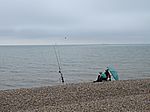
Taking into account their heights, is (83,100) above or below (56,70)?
below

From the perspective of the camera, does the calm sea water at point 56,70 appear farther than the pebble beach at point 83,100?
Yes

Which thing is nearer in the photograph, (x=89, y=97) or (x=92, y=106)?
(x=92, y=106)

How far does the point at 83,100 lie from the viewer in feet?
41.7

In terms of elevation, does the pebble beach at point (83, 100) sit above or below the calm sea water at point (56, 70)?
below

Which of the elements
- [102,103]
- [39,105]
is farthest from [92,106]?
[39,105]

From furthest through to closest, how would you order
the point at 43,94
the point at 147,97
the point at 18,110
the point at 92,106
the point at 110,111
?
the point at 43,94 → the point at 147,97 → the point at 18,110 → the point at 92,106 → the point at 110,111

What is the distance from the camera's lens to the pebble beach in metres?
10.3

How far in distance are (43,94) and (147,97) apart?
532cm

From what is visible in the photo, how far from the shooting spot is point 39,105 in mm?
12016

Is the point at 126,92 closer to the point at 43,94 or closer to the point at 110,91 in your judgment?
the point at 110,91

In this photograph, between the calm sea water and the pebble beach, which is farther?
the calm sea water

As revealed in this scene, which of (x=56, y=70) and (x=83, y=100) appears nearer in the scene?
(x=83, y=100)

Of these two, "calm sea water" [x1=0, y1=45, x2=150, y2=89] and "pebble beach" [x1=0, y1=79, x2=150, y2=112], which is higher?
"calm sea water" [x1=0, y1=45, x2=150, y2=89]

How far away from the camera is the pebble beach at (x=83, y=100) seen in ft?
33.8
